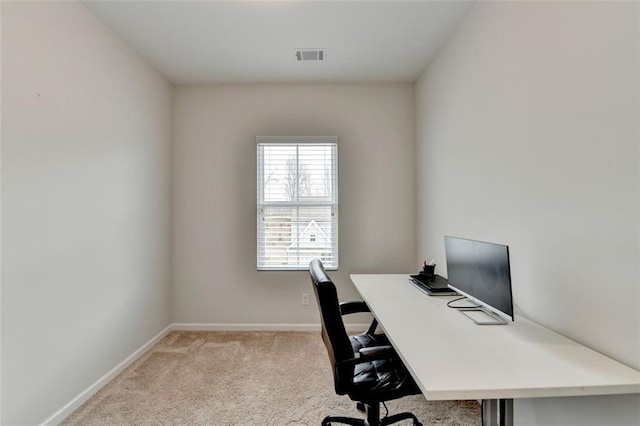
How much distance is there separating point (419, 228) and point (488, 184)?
134 centimetres

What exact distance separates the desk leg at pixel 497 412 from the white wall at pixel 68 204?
2.36m

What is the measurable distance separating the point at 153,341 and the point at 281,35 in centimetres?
301

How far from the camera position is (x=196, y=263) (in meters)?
3.37

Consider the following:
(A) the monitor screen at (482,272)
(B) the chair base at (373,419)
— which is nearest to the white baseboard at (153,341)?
(B) the chair base at (373,419)

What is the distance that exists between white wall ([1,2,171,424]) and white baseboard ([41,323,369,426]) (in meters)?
0.05

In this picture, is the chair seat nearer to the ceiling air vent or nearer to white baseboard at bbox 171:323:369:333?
white baseboard at bbox 171:323:369:333

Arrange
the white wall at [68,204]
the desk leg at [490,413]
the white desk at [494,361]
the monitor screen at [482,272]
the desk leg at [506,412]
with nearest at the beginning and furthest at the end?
the white desk at [494,361] < the desk leg at [506,412] < the desk leg at [490,413] < the monitor screen at [482,272] < the white wall at [68,204]

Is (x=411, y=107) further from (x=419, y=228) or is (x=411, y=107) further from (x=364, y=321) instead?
(x=364, y=321)

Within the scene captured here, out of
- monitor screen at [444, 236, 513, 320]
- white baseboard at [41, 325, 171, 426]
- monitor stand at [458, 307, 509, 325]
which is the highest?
monitor screen at [444, 236, 513, 320]

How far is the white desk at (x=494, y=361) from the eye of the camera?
0.97 metres

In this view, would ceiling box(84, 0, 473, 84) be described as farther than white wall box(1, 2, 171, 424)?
Yes

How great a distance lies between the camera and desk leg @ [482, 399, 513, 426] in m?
1.23

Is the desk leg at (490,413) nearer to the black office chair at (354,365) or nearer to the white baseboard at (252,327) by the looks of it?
the black office chair at (354,365)

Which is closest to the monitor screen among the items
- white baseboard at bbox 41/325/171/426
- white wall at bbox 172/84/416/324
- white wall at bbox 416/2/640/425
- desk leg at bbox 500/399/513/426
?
white wall at bbox 416/2/640/425
